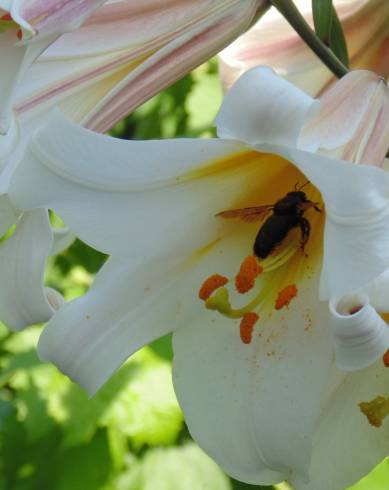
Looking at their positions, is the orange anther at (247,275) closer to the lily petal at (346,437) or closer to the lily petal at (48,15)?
the lily petal at (346,437)

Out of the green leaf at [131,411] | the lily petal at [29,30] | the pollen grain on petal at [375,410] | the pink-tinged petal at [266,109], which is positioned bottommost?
the green leaf at [131,411]

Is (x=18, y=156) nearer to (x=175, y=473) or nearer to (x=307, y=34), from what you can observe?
(x=307, y=34)

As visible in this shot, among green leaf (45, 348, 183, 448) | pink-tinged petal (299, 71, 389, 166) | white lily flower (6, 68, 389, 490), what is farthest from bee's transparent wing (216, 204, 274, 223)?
green leaf (45, 348, 183, 448)

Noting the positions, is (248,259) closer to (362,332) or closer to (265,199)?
(265,199)

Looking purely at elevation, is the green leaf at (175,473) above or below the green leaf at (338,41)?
below

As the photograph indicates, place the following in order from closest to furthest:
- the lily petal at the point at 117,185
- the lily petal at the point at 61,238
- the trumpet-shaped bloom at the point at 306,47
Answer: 1. the lily petal at the point at 117,185
2. the lily petal at the point at 61,238
3. the trumpet-shaped bloom at the point at 306,47

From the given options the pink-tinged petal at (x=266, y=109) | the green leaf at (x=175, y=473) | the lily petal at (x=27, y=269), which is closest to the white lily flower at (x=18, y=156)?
the lily petal at (x=27, y=269)
